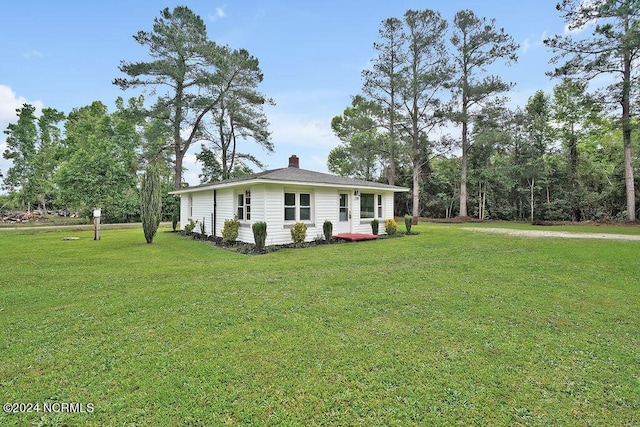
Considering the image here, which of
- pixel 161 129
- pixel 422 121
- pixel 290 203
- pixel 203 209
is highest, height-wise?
pixel 422 121

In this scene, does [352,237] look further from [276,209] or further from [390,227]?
[276,209]

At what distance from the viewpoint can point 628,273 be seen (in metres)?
6.30

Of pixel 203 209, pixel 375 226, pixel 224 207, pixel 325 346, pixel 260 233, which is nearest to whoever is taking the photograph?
pixel 325 346

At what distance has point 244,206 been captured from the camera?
37.9ft

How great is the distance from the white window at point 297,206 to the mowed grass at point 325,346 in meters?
4.72

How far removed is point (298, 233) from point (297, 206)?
1.13 meters

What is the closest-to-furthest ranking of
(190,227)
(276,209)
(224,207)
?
1. (276,209)
2. (224,207)
3. (190,227)

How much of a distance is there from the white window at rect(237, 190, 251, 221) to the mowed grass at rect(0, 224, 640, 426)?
5.06 metres

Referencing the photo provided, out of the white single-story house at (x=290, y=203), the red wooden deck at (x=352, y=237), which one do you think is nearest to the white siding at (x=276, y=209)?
the white single-story house at (x=290, y=203)

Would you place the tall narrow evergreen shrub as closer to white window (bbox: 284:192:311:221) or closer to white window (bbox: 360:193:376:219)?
white window (bbox: 284:192:311:221)

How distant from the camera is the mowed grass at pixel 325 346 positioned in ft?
7.22

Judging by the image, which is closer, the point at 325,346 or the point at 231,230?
the point at 325,346

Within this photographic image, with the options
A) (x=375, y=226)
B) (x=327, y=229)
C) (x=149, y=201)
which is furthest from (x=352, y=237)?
(x=149, y=201)

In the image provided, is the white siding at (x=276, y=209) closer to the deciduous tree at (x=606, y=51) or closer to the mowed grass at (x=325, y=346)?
the mowed grass at (x=325, y=346)
